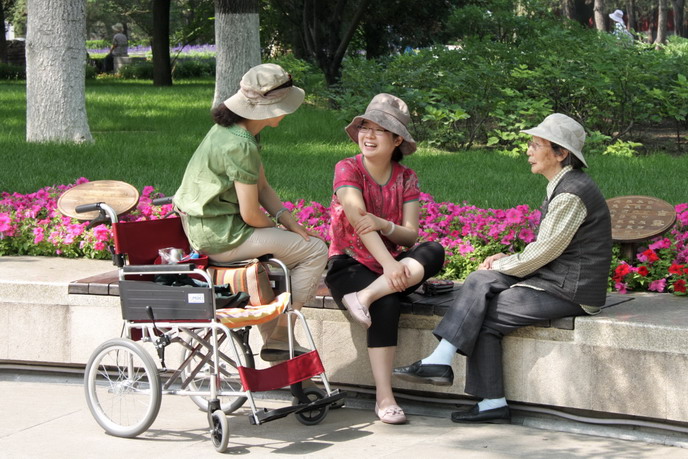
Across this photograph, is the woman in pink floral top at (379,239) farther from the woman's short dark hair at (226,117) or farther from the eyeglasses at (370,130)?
the woman's short dark hair at (226,117)

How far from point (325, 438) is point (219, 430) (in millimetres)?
519

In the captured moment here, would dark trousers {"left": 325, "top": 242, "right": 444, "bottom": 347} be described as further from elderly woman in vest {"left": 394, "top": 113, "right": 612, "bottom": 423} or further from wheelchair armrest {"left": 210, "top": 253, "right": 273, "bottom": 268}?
wheelchair armrest {"left": 210, "top": 253, "right": 273, "bottom": 268}

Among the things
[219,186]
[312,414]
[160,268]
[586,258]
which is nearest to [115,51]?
[219,186]

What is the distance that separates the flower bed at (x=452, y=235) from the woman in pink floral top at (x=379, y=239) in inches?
35.1

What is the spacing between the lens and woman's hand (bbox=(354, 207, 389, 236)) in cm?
505

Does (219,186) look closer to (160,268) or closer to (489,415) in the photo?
(160,268)

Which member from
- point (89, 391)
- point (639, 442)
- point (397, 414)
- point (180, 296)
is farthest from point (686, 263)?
point (89, 391)

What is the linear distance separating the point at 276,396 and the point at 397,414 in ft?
2.75

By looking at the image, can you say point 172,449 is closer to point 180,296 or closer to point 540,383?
point 180,296

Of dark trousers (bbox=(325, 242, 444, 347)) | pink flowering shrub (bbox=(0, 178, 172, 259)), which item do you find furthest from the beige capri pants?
pink flowering shrub (bbox=(0, 178, 172, 259))

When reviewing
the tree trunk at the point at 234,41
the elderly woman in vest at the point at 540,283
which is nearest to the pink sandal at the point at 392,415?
the elderly woman in vest at the point at 540,283

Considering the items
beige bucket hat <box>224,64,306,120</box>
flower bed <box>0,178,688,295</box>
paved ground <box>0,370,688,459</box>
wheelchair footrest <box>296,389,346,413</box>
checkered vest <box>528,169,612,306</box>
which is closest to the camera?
paved ground <box>0,370,688,459</box>

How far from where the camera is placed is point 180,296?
460 centimetres

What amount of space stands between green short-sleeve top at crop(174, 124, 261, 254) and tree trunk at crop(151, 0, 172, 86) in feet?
67.8
